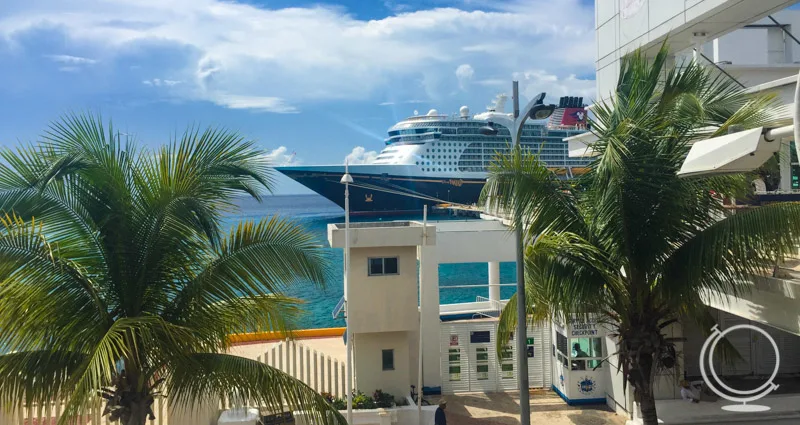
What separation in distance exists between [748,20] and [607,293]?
16.1ft

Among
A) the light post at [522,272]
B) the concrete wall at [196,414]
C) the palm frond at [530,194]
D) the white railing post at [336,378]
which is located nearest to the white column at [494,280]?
the white railing post at [336,378]

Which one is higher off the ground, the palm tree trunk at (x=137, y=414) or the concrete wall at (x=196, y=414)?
the palm tree trunk at (x=137, y=414)

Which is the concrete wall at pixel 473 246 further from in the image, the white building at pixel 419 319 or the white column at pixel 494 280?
the white column at pixel 494 280

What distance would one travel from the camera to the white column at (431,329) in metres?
11.7

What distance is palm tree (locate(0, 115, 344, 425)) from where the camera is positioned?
4.29 m

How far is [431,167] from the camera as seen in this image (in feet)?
228

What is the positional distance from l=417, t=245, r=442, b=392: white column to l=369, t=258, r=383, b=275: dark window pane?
160 cm

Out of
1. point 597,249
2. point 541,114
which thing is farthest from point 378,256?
point 597,249

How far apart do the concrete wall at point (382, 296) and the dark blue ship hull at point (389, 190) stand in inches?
2241

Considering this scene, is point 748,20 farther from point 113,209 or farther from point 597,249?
point 113,209

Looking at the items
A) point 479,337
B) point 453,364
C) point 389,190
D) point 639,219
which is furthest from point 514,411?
point 389,190

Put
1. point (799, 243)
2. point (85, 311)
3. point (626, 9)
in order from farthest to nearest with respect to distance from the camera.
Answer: point (626, 9) → point (799, 243) → point (85, 311)

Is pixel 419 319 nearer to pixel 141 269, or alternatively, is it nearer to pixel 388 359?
pixel 388 359

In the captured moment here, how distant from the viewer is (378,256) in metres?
10.2
